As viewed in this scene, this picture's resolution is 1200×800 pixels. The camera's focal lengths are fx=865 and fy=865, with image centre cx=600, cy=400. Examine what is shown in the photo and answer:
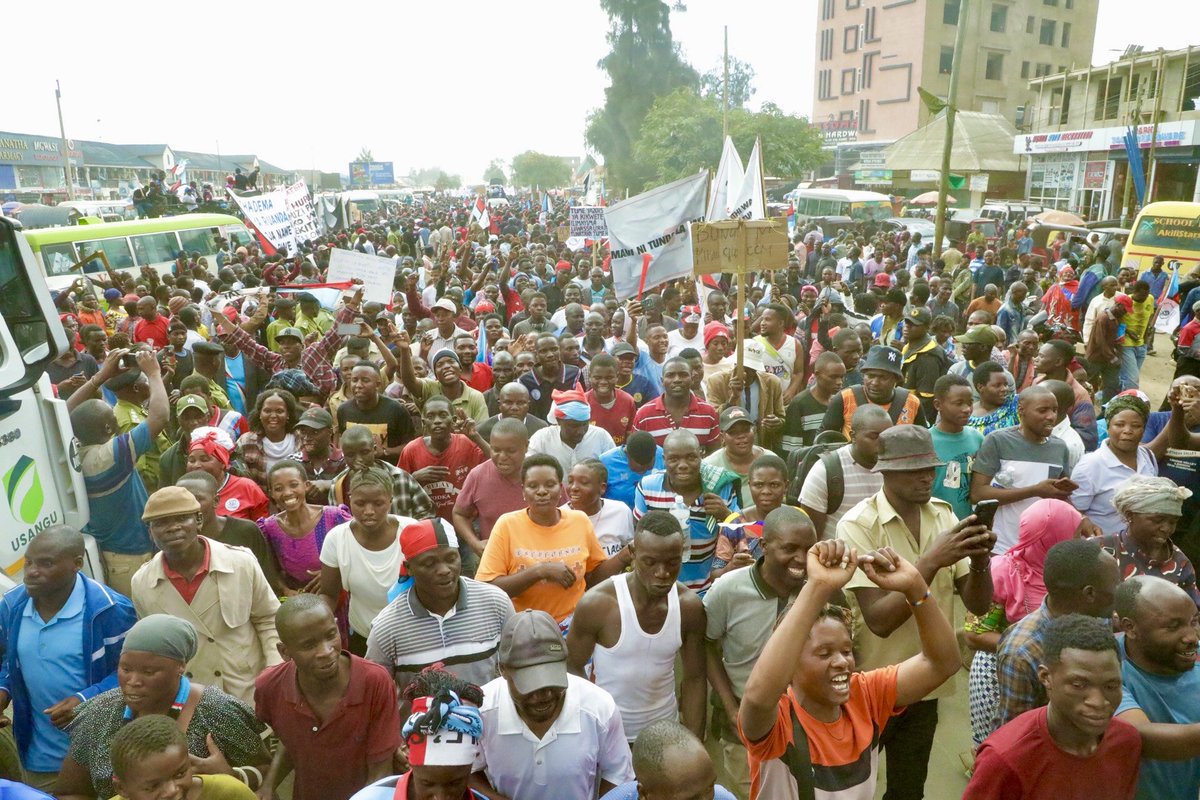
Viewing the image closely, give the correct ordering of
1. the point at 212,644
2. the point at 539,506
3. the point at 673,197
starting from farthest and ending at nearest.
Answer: the point at 673,197, the point at 539,506, the point at 212,644

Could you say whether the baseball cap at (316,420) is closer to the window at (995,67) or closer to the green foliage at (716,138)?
the green foliage at (716,138)

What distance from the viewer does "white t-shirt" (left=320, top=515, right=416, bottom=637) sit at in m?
4.01

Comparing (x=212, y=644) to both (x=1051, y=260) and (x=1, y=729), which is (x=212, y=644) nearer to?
(x=1, y=729)

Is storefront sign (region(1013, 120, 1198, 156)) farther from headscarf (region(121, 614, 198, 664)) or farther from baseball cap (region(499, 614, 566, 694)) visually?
headscarf (region(121, 614, 198, 664))

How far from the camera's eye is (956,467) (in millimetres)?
4973

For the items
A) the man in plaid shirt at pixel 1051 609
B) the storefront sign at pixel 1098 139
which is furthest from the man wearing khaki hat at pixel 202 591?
the storefront sign at pixel 1098 139

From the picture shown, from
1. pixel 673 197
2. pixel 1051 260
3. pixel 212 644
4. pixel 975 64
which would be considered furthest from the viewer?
pixel 975 64

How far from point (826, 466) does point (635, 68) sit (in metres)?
56.8

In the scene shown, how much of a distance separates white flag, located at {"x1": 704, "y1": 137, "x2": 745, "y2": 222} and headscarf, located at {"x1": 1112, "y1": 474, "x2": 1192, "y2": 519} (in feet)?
18.4

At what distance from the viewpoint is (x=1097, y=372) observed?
9.27m

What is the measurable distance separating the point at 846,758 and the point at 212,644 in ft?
8.64

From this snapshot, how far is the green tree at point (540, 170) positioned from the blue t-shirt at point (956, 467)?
100938mm

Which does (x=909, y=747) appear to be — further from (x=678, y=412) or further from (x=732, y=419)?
(x=678, y=412)

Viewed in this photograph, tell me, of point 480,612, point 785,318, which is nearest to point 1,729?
point 480,612
